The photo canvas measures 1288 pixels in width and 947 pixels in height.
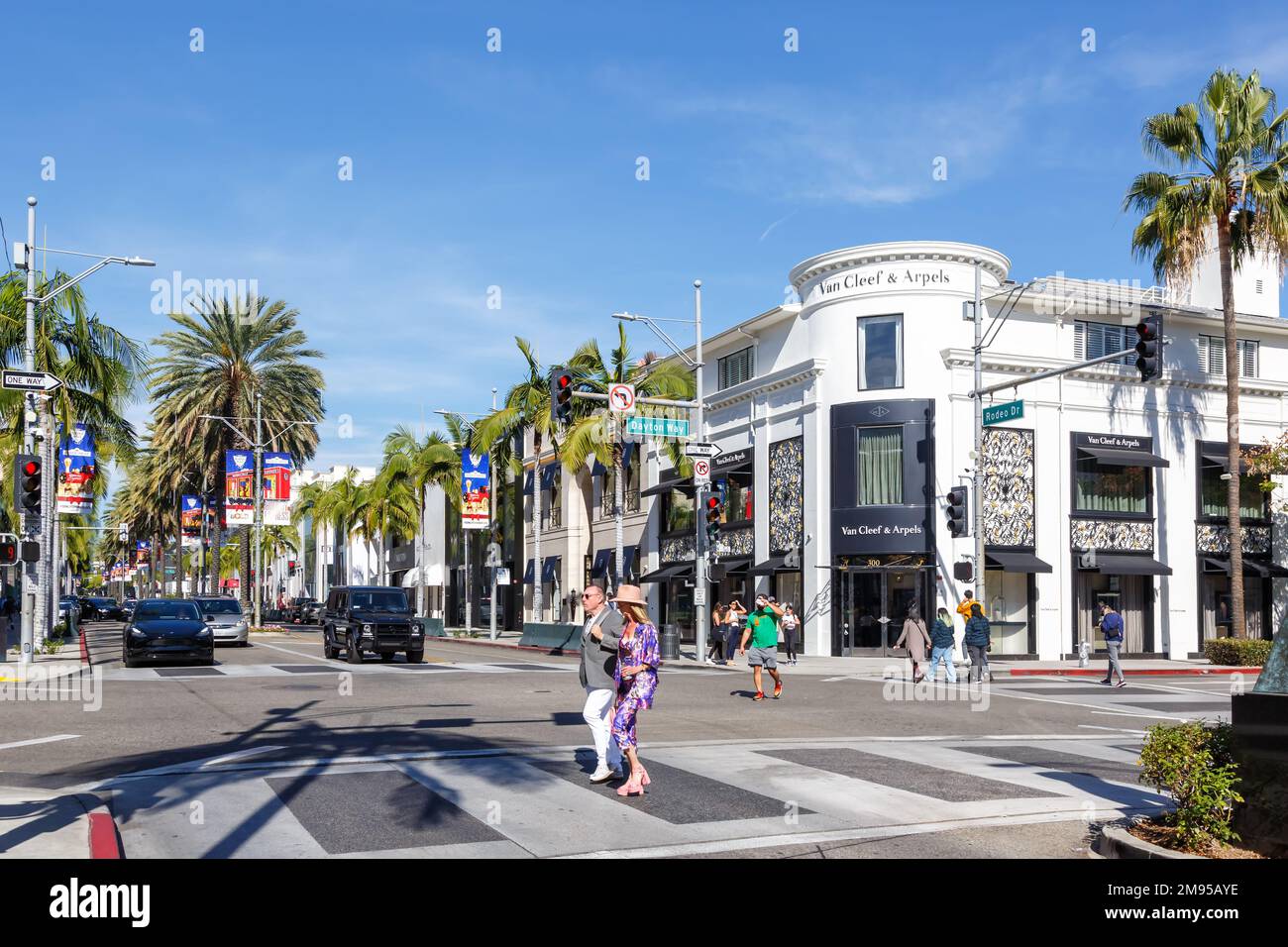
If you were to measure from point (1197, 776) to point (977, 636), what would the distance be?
1856 centimetres

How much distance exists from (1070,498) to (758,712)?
21805mm

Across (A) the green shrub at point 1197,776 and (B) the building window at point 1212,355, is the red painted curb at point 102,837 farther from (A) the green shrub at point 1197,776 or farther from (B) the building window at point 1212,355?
(B) the building window at point 1212,355

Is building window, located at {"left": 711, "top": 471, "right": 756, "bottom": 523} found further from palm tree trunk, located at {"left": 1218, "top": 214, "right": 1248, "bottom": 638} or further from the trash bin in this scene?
palm tree trunk, located at {"left": 1218, "top": 214, "right": 1248, "bottom": 638}

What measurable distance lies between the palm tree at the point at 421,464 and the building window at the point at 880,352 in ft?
85.9

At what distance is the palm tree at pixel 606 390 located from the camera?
3809cm

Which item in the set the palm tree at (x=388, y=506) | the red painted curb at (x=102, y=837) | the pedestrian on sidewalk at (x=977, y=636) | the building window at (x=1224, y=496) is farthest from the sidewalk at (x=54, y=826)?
the palm tree at (x=388, y=506)

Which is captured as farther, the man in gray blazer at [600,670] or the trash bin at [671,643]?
the trash bin at [671,643]

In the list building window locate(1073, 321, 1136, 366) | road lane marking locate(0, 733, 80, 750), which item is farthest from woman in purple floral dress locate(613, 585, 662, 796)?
building window locate(1073, 321, 1136, 366)

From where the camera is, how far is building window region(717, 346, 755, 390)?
42500mm

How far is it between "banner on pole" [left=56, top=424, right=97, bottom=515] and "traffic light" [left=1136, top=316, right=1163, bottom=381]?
28.0m

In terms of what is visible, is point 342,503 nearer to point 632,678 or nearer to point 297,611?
point 297,611

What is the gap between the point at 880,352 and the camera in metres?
36.4
